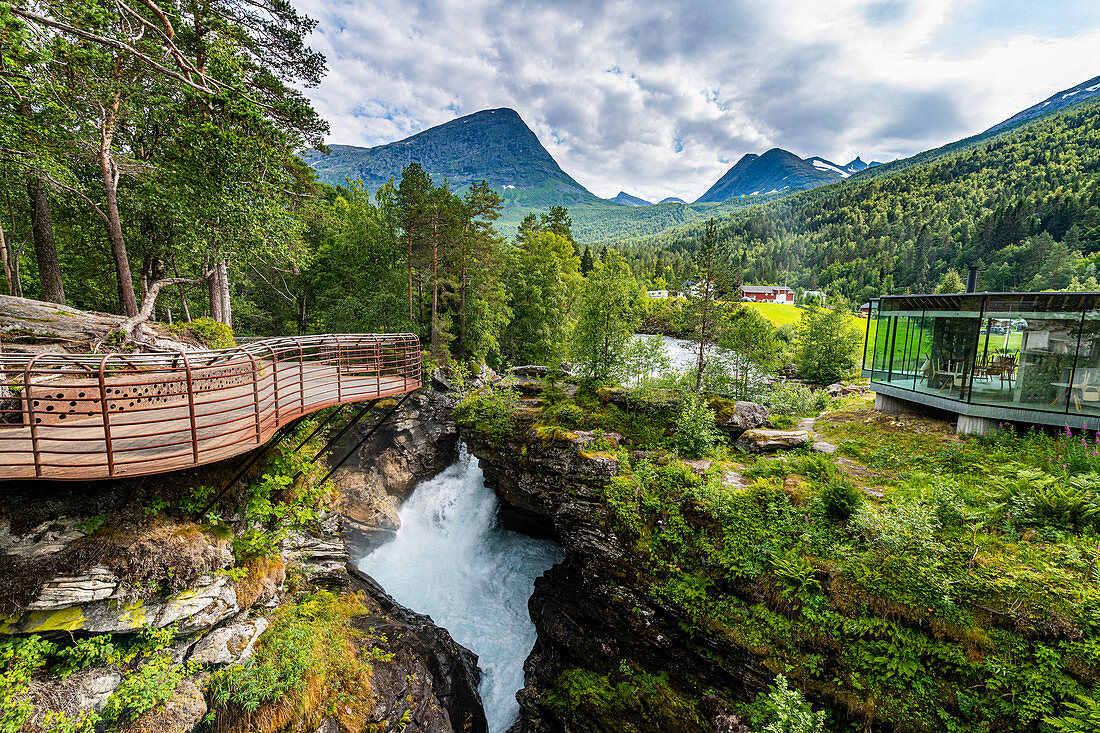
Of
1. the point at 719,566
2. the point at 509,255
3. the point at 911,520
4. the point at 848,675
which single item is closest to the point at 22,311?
the point at 719,566

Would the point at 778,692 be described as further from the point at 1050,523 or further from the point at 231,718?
the point at 231,718

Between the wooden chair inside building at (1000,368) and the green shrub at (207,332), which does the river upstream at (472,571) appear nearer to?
the green shrub at (207,332)

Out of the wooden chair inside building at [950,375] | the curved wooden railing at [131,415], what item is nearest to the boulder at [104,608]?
the curved wooden railing at [131,415]

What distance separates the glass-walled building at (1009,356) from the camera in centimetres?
973

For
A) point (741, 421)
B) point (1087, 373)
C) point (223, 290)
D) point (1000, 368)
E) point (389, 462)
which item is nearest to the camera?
point (1087, 373)

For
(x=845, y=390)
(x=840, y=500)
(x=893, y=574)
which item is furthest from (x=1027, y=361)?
(x=845, y=390)

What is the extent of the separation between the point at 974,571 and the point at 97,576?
13.6m

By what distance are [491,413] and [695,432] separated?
822cm

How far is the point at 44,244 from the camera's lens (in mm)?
11047

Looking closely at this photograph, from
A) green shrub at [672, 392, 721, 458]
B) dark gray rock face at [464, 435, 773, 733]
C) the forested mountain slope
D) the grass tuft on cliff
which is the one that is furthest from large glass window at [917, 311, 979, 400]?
the forested mountain slope

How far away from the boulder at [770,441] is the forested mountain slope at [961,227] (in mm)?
71330

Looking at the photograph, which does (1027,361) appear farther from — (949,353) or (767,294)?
(767,294)

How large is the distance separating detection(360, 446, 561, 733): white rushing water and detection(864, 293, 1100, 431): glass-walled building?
49.1 feet

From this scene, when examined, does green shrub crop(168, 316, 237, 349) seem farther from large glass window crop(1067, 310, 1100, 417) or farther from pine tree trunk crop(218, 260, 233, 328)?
large glass window crop(1067, 310, 1100, 417)
